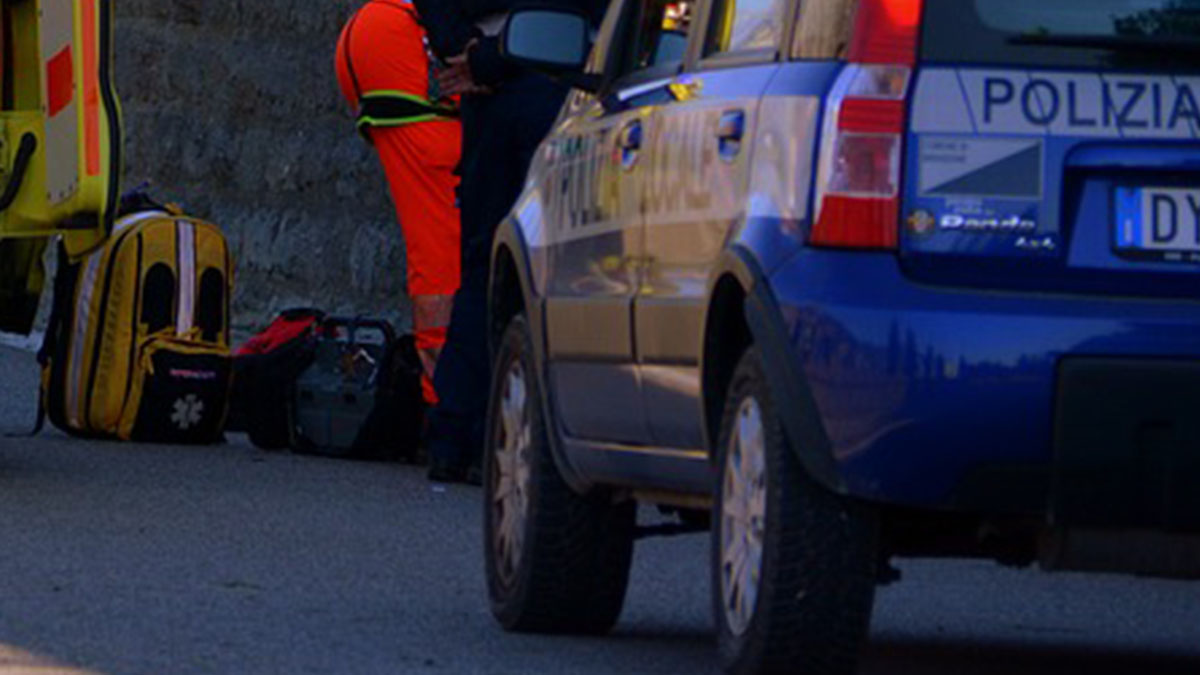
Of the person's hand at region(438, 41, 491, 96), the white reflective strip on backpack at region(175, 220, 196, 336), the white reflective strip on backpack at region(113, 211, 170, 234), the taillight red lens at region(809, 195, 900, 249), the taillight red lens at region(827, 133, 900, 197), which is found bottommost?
the white reflective strip on backpack at region(175, 220, 196, 336)

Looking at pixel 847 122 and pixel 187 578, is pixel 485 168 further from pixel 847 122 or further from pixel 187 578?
pixel 847 122

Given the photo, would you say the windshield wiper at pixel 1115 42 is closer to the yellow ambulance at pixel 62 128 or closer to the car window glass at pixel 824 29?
the car window glass at pixel 824 29

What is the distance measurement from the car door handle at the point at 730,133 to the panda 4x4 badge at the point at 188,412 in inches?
273

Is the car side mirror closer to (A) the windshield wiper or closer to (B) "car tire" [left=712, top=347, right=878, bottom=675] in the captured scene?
(B) "car tire" [left=712, top=347, right=878, bottom=675]

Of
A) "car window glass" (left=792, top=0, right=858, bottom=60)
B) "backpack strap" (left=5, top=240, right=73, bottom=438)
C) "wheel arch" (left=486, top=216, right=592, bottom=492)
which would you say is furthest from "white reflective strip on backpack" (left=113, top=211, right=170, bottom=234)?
"car window glass" (left=792, top=0, right=858, bottom=60)

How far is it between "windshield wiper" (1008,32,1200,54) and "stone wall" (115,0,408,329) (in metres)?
11.1

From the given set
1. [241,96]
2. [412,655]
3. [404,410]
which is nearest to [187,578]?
[412,655]

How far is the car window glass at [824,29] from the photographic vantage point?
651cm

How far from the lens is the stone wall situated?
A: 17.9m

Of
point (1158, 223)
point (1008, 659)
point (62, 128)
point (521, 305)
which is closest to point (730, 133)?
point (1158, 223)

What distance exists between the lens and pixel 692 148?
7.18 m

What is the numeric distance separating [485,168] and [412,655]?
4700mm

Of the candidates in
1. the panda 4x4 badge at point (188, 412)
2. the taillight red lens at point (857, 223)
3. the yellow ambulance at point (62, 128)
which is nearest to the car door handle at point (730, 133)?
the taillight red lens at point (857, 223)

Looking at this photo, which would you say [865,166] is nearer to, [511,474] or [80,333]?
[511,474]
